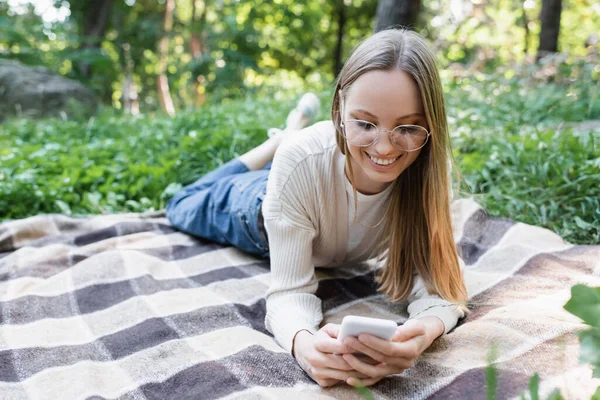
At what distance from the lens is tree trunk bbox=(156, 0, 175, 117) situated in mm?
9227

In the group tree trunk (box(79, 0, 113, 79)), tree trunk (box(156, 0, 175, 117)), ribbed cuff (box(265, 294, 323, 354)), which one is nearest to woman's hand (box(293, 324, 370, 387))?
ribbed cuff (box(265, 294, 323, 354))

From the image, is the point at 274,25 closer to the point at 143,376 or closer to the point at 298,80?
the point at 298,80

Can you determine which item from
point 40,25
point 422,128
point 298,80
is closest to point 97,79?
point 40,25

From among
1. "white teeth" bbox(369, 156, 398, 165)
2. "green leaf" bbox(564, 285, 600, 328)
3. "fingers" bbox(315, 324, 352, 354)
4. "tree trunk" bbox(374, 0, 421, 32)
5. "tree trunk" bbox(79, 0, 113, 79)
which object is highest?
"tree trunk" bbox(79, 0, 113, 79)

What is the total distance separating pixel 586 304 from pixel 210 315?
1.28 m

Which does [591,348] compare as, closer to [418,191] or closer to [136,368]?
[418,191]

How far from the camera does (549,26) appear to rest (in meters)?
6.51

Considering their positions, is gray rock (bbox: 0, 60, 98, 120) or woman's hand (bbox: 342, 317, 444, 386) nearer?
woman's hand (bbox: 342, 317, 444, 386)

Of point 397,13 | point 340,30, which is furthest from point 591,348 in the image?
point 340,30

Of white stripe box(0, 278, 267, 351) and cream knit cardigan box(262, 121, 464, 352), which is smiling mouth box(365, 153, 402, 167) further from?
white stripe box(0, 278, 267, 351)

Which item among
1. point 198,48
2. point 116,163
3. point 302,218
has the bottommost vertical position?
point 116,163

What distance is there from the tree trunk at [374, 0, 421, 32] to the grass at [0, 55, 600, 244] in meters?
0.79

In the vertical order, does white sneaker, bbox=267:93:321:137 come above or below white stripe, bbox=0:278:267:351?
above

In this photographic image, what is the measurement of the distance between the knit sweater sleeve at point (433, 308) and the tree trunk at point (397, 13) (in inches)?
113
